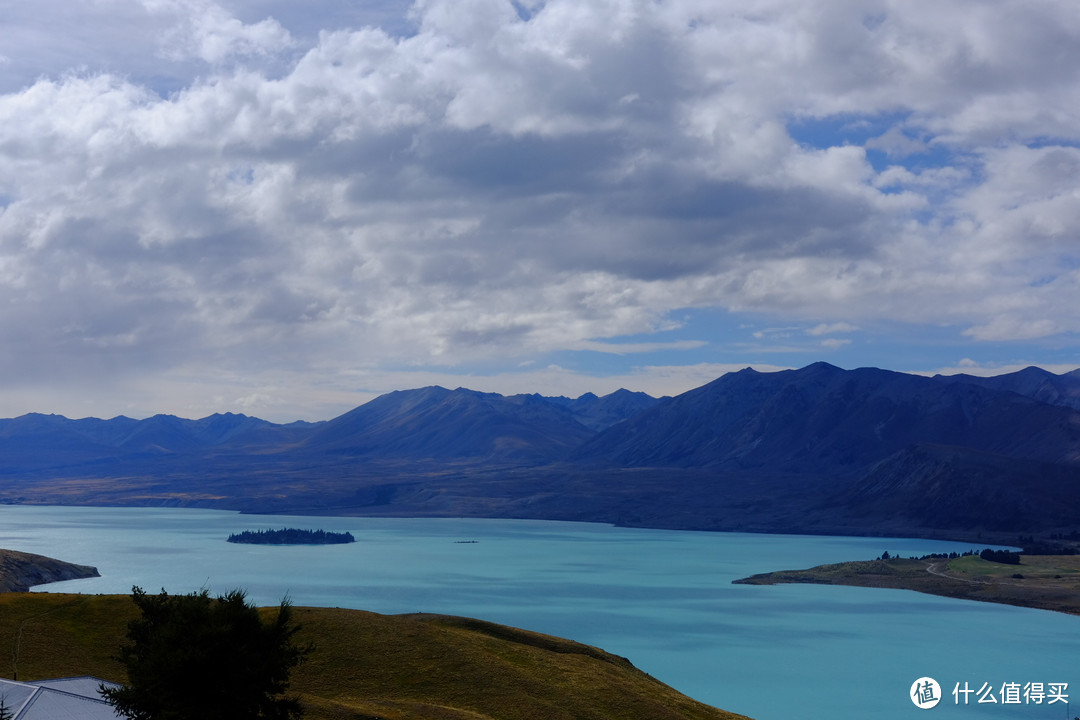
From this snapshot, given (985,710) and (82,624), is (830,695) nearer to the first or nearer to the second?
(985,710)

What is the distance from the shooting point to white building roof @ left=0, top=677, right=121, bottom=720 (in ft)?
176

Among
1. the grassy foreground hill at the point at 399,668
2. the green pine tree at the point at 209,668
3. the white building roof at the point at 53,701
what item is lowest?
the grassy foreground hill at the point at 399,668

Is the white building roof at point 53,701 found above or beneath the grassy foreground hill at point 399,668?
above

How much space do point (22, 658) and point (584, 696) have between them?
4053cm

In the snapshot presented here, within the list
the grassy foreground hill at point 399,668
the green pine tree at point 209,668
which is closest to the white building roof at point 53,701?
the green pine tree at point 209,668
